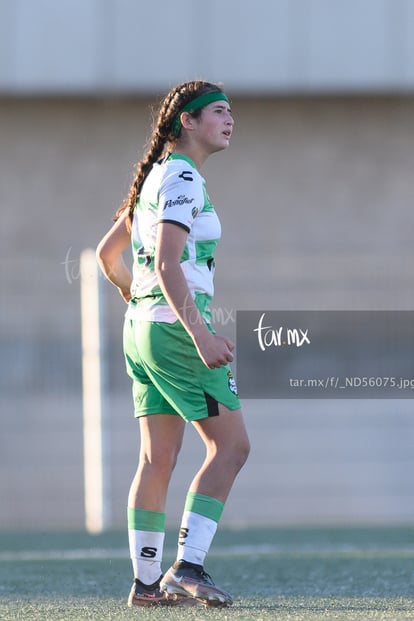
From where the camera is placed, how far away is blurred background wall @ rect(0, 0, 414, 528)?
26.0 ft

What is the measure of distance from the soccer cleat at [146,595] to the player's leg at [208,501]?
4 cm

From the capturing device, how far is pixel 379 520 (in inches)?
314

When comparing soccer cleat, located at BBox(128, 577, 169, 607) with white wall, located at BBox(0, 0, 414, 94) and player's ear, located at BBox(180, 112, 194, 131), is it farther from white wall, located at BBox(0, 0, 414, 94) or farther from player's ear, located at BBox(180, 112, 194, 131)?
white wall, located at BBox(0, 0, 414, 94)

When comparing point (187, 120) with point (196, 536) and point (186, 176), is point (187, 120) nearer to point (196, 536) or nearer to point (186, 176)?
point (186, 176)

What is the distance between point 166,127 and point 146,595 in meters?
1.35

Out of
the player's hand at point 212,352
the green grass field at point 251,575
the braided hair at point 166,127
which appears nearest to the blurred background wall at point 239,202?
the green grass field at point 251,575

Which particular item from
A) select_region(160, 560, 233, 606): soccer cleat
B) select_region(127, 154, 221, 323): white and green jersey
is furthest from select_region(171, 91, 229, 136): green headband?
select_region(160, 560, 233, 606): soccer cleat

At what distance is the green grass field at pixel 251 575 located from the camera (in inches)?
139

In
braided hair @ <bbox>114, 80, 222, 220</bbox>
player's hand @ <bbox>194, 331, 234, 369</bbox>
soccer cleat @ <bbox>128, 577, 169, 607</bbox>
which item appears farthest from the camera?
braided hair @ <bbox>114, 80, 222, 220</bbox>

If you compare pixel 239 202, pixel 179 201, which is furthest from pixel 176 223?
pixel 239 202

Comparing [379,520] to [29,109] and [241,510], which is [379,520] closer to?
[241,510]

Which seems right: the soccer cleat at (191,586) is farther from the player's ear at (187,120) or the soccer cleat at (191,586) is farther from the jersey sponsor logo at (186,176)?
the player's ear at (187,120)

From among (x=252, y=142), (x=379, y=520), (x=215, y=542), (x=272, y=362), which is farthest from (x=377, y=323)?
(x=252, y=142)

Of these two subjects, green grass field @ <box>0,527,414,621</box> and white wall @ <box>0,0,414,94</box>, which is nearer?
green grass field @ <box>0,527,414,621</box>
